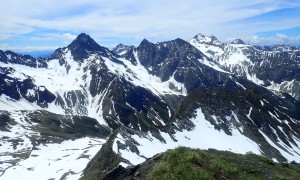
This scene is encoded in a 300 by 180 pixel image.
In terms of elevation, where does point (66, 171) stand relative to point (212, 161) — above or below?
below

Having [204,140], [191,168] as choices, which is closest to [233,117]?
[204,140]

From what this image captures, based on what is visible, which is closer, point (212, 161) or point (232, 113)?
point (212, 161)

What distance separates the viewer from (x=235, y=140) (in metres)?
159

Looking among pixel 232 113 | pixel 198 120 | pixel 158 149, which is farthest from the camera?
pixel 232 113

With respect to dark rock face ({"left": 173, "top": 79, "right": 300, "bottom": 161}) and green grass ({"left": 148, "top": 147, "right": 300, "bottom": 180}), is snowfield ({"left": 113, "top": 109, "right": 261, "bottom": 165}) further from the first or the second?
green grass ({"left": 148, "top": 147, "right": 300, "bottom": 180})

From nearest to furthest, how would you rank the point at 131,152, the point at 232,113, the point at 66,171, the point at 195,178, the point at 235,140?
the point at 195,178
the point at 131,152
the point at 66,171
the point at 235,140
the point at 232,113

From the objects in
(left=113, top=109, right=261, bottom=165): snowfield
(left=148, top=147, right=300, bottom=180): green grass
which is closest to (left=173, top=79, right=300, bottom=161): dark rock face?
(left=113, top=109, right=261, bottom=165): snowfield

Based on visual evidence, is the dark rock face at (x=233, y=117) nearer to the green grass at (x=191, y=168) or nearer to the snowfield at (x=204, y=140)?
the snowfield at (x=204, y=140)

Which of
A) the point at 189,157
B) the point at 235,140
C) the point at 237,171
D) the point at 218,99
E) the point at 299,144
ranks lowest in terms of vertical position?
the point at 299,144

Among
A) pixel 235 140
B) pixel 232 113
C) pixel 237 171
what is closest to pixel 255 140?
pixel 235 140

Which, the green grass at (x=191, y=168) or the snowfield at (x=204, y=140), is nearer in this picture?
the green grass at (x=191, y=168)

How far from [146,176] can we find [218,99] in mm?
167535

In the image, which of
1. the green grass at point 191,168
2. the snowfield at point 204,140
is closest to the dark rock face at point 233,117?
the snowfield at point 204,140

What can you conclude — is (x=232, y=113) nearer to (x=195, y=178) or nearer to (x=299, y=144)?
(x=299, y=144)
